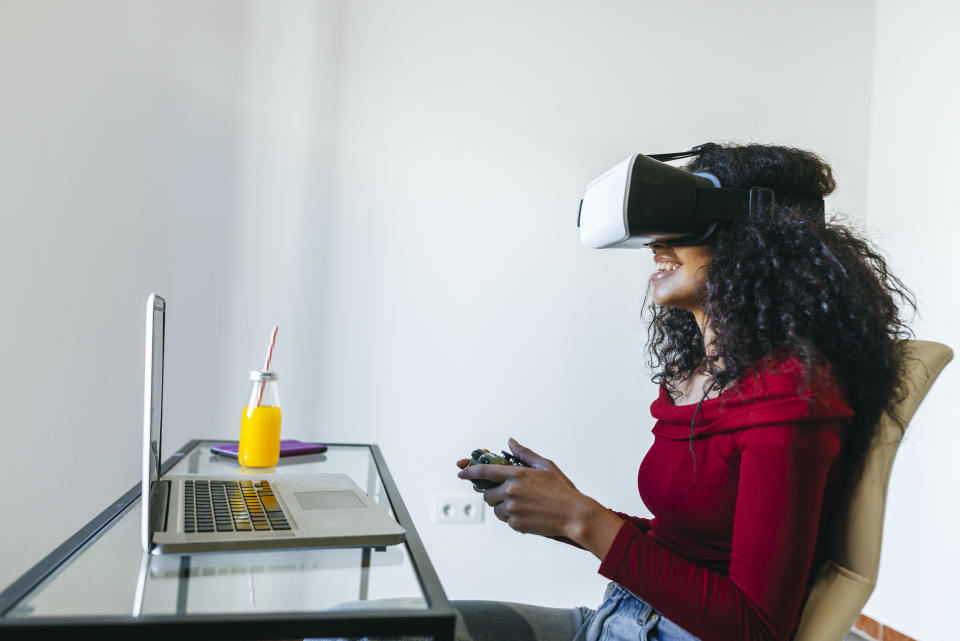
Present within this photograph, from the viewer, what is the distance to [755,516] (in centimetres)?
77

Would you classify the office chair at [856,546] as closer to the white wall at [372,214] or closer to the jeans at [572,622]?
the jeans at [572,622]

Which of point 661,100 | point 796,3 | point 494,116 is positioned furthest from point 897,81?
point 494,116

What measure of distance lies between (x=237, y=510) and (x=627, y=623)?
50 centimetres

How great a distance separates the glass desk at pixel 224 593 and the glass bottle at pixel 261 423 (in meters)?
0.38

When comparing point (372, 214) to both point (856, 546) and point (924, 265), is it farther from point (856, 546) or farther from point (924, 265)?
point (924, 265)

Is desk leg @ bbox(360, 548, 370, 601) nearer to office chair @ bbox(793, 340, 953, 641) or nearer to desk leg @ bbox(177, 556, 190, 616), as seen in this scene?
desk leg @ bbox(177, 556, 190, 616)

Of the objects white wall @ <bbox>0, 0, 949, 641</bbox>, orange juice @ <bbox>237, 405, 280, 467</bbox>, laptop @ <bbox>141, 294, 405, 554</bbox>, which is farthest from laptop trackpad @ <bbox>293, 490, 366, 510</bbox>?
white wall @ <bbox>0, 0, 949, 641</bbox>

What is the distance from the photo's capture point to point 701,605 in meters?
0.79

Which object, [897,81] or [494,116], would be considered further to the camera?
[897,81]

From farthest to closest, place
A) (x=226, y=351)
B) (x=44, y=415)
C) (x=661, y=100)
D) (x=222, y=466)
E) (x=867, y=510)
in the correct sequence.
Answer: (x=661, y=100) < (x=226, y=351) < (x=44, y=415) < (x=222, y=466) < (x=867, y=510)

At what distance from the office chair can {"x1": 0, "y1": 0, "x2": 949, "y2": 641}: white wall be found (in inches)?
55.1

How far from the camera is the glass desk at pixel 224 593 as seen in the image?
20.8 inches

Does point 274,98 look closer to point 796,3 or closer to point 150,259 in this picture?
point 150,259

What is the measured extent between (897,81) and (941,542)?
1.49 metres
